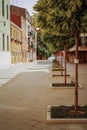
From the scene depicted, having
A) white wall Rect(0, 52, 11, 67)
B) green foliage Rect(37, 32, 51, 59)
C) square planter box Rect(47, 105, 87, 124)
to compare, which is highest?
green foliage Rect(37, 32, 51, 59)

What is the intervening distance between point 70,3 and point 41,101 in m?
4.83

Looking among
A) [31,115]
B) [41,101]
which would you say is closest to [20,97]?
[41,101]

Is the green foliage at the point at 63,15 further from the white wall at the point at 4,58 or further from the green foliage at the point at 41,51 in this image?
the green foliage at the point at 41,51

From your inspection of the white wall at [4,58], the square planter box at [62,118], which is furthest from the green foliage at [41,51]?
the square planter box at [62,118]

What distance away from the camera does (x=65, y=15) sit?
1020 cm

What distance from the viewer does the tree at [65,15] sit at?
1005 cm

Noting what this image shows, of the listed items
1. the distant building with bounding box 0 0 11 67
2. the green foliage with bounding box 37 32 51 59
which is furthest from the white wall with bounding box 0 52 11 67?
the green foliage with bounding box 37 32 51 59

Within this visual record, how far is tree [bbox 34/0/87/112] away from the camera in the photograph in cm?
1005

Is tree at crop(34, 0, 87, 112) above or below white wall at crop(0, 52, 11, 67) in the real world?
above

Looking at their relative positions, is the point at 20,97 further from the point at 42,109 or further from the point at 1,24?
the point at 1,24

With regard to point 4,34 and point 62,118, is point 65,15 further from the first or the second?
point 4,34

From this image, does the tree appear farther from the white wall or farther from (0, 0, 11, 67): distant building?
the white wall

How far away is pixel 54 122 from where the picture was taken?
949 centimetres

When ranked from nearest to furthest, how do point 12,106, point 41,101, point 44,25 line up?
1. point 44,25
2. point 12,106
3. point 41,101
